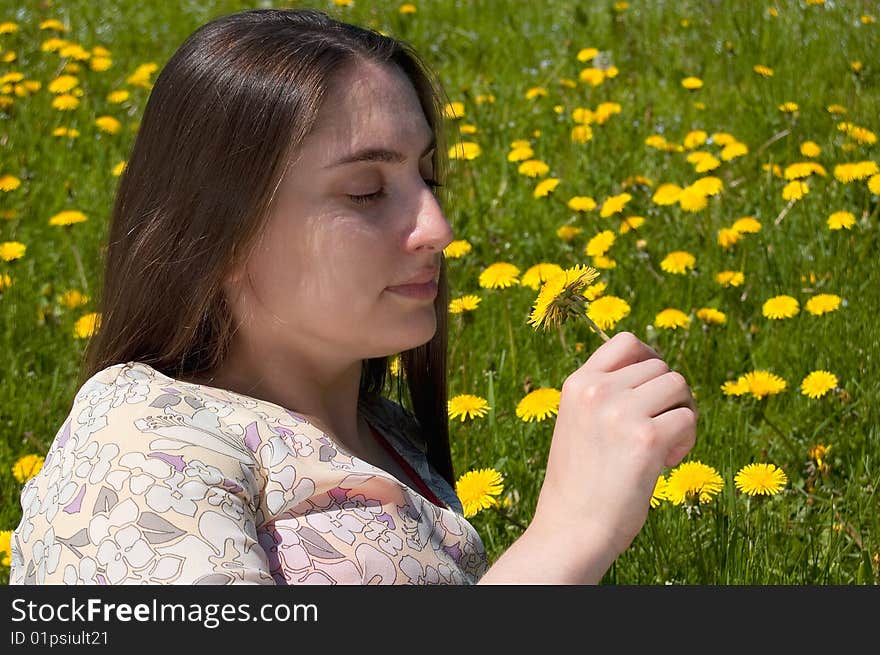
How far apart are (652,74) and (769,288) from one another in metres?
1.37

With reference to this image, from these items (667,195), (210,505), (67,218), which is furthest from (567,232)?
(210,505)

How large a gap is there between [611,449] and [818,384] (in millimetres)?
1153

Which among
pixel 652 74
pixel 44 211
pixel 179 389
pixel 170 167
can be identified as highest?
pixel 170 167

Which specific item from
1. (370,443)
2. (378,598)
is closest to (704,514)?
(370,443)

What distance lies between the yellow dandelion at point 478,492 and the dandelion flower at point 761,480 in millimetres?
359

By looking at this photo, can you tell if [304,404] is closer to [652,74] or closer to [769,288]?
[769,288]

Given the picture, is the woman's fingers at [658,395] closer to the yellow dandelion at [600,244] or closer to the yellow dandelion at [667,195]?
the yellow dandelion at [600,244]

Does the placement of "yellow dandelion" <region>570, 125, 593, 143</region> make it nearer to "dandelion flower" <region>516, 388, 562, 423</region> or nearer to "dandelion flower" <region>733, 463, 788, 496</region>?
"dandelion flower" <region>516, 388, 562, 423</region>

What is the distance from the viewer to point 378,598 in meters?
A: 1.18

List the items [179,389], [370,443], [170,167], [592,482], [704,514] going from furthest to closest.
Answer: [704,514] → [370,443] → [170,167] → [179,389] → [592,482]

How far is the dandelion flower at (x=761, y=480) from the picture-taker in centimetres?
186

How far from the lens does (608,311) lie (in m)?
2.35

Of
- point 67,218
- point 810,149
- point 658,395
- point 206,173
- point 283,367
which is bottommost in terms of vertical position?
point 67,218

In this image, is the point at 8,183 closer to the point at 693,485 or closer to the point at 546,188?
the point at 546,188
